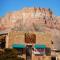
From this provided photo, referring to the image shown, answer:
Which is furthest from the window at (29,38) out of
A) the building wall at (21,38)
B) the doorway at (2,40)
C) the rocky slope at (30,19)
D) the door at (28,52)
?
the rocky slope at (30,19)

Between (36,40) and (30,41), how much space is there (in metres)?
0.91

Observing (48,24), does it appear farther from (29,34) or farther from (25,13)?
(29,34)

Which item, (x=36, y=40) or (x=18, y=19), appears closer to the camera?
(x=36, y=40)

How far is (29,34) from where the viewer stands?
3397cm

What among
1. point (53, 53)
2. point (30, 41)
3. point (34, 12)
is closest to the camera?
point (30, 41)

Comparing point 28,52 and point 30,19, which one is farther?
point 30,19

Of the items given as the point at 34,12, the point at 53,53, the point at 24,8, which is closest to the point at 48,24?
the point at 34,12

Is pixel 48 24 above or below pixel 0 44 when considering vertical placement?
above

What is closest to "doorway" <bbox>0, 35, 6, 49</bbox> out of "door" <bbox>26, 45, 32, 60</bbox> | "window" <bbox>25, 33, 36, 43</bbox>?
"window" <bbox>25, 33, 36, 43</bbox>

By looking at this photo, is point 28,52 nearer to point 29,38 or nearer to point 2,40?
point 29,38

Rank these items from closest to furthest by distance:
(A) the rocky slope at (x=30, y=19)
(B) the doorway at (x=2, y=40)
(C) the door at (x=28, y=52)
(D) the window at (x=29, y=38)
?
(C) the door at (x=28, y=52)
(D) the window at (x=29, y=38)
(B) the doorway at (x=2, y=40)
(A) the rocky slope at (x=30, y=19)

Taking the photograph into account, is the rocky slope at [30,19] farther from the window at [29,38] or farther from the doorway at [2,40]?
the window at [29,38]

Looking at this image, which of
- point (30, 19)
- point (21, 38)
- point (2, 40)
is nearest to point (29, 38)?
point (21, 38)

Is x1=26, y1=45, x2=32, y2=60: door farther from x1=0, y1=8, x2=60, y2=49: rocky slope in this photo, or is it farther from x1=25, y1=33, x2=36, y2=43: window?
x1=0, y1=8, x2=60, y2=49: rocky slope
